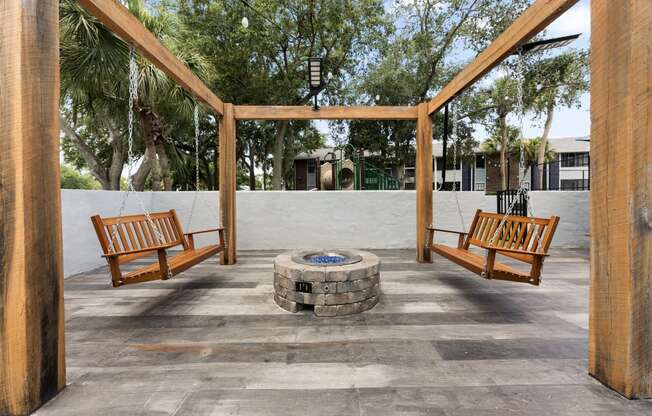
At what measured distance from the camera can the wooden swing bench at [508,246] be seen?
2926 mm

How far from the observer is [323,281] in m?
3.20

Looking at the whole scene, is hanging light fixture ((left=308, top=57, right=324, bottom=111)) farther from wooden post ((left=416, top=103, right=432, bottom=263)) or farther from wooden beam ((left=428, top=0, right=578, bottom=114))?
wooden beam ((left=428, top=0, right=578, bottom=114))

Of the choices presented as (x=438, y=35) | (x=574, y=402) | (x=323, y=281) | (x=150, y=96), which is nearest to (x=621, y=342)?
(x=574, y=402)

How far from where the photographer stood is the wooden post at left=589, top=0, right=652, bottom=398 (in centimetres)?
181

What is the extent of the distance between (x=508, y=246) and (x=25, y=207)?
444 cm

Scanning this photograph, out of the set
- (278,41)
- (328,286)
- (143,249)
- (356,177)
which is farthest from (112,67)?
(278,41)

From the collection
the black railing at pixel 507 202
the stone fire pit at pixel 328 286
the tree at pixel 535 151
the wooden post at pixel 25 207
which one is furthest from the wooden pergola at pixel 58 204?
the tree at pixel 535 151

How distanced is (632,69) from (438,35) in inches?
552

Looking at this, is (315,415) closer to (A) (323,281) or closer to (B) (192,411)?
(B) (192,411)

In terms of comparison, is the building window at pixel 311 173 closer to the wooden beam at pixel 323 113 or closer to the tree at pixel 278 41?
the tree at pixel 278 41

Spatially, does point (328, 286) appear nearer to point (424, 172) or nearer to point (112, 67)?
point (424, 172)

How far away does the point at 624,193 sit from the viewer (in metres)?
1.87

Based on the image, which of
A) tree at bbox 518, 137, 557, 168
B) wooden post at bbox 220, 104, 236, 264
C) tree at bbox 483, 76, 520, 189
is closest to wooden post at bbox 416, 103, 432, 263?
wooden post at bbox 220, 104, 236, 264

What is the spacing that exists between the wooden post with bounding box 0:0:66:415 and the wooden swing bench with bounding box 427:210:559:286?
349cm
